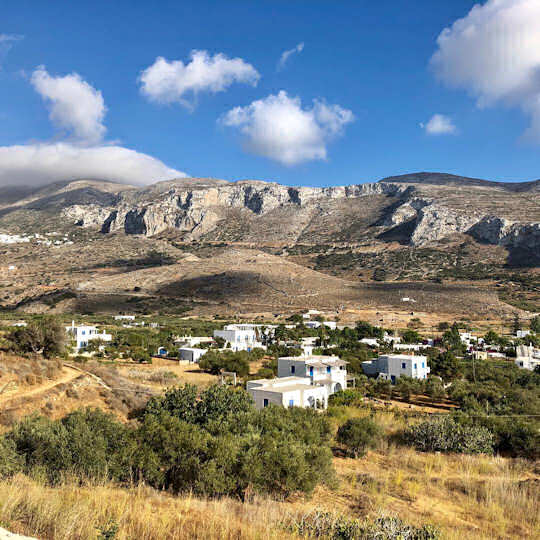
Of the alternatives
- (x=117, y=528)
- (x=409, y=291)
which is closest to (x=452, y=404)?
(x=117, y=528)

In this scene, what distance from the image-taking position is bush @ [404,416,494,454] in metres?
13.6

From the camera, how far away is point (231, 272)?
96000 millimetres

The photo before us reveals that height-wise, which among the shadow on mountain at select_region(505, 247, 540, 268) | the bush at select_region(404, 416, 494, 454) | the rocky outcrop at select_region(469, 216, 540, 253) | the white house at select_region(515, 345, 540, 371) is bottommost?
the white house at select_region(515, 345, 540, 371)

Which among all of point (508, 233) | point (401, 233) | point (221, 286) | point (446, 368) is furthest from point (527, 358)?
point (401, 233)

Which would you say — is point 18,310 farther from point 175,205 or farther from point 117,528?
point 175,205

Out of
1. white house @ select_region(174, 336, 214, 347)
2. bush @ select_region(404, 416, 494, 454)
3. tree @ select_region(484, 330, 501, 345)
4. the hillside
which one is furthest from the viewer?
the hillside

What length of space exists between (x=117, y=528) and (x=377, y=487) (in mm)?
6679

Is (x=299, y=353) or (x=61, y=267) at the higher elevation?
(x=61, y=267)

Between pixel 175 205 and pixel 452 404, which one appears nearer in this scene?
pixel 452 404

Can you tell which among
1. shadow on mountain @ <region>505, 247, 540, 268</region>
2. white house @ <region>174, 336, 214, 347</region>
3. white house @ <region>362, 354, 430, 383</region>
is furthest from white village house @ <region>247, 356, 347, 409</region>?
shadow on mountain @ <region>505, 247, 540, 268</region>

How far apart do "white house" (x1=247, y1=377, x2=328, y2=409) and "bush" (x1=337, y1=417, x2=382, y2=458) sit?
17.0ft

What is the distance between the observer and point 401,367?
33156mm

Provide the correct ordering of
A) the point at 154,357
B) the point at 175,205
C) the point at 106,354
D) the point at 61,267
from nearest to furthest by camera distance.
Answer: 1. the point at 106,354
2. the point at 154,357
3. the point at 61,267
4. the point at 175,205

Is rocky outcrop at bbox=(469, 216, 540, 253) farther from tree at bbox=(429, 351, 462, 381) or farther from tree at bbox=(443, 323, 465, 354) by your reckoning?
tree at bbox=(429, 351, 462, 381)
